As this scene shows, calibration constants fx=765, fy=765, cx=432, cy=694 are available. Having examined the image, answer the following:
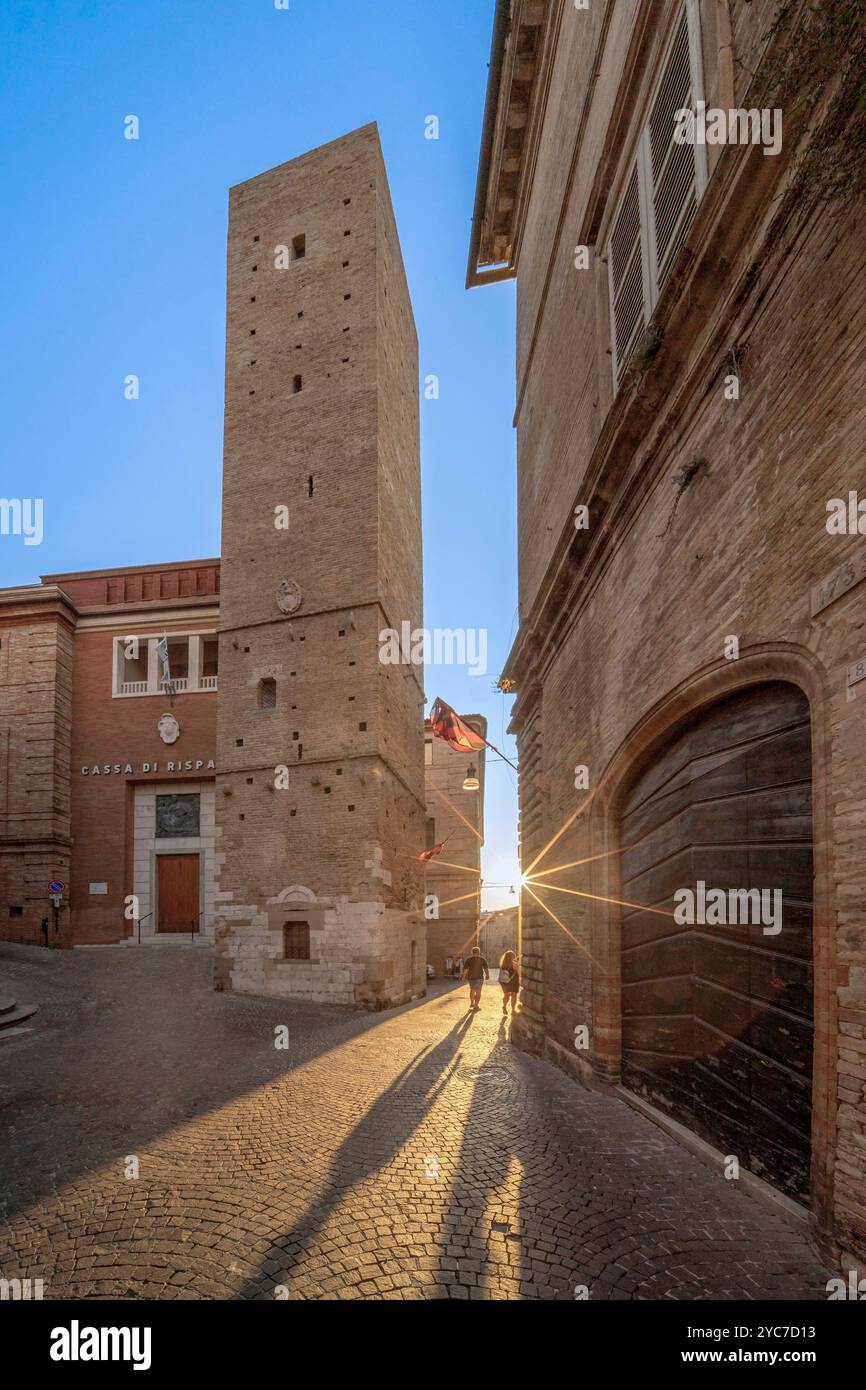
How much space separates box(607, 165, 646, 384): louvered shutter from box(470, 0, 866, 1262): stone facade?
0.24 meters

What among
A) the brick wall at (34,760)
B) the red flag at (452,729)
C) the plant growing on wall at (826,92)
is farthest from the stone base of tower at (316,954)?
the plant growing on wall at (826,92)

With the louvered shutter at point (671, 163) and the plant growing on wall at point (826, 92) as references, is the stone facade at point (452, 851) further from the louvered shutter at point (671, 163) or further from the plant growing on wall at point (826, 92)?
the plant growing on wall at point (826, 92)

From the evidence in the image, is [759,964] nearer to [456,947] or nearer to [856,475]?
[856,475]

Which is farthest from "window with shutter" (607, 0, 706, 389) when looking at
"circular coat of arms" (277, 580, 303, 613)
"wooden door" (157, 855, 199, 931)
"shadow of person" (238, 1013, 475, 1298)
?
"wooden door" (157, 855, 199, 931)

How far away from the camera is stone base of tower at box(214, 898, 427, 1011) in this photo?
17.4 m

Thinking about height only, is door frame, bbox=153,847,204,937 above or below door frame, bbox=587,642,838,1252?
below

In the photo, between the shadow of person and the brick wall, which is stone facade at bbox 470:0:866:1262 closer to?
the shadow of person

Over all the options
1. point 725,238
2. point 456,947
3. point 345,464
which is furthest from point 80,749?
point 725,238

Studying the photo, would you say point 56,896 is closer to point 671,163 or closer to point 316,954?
point 316,954

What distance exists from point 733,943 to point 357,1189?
310 centimetres

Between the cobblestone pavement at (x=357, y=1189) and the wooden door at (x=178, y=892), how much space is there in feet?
46.1

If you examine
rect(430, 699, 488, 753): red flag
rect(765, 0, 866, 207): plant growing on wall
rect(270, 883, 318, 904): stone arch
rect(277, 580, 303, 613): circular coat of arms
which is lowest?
rect(270, 883, 318, 904): stone arch

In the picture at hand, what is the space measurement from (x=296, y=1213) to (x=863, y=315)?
6.01 m

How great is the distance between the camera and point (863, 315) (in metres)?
3.79
